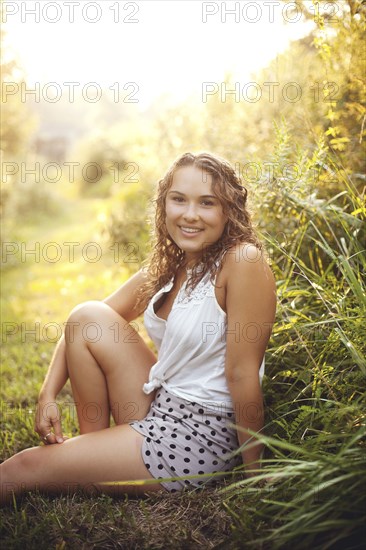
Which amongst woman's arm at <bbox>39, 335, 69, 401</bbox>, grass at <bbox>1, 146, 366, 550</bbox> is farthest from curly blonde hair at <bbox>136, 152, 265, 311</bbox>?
woman's arm at <bbox>39, 335, 69, 401</bbox>

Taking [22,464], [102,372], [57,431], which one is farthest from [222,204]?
[22,464]

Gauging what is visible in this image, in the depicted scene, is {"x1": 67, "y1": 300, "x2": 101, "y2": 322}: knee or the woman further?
{"x1": 67, "y1": 300, "x2": 101, "y2": 322}: knee

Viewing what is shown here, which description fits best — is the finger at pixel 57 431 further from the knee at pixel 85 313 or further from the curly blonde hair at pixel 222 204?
the curly blonde hair at pixel 222 204

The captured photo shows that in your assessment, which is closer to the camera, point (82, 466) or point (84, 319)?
point (82, 466)

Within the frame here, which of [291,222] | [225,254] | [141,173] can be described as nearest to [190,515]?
[225,254]

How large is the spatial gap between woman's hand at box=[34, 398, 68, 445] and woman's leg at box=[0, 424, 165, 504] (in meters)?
0.05

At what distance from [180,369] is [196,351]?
0.36 ft

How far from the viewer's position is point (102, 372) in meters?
2.33

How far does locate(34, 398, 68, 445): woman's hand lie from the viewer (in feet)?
7.24

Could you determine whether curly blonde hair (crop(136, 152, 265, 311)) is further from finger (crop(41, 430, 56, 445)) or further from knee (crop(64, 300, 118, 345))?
finger (crop(41, 430, 56, 445))

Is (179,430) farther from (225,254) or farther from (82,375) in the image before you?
(225,254)

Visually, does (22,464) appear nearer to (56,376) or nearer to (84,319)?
(56,376)

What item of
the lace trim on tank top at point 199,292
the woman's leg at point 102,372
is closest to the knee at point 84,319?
the woman's leg at point 102,372

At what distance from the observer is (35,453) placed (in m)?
2.14
